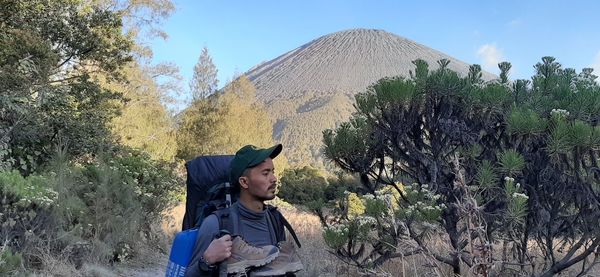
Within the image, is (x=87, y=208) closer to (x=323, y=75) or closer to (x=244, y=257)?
(x=244, y=257)

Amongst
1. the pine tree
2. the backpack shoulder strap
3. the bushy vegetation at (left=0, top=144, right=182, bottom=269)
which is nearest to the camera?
the backpack shoulder strap

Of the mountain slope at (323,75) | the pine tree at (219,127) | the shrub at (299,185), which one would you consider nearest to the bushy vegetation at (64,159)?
the pine tree at (219,127)

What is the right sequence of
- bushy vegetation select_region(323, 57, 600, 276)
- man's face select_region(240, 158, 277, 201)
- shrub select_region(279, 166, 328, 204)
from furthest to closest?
shrub select_region(279, 166, 328, 204) < bushy vegetation select_region(323, 57, 600, 276) < man's face select_region(240, 158, 277, 201)

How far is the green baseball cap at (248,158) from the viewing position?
92.4 inches

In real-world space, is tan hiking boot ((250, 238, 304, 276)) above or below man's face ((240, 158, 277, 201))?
below

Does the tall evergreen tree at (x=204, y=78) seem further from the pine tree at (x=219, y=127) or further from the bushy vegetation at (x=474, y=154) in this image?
the bushy vegetation at (x=474, y=154)

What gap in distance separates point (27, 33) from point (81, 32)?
176 cm

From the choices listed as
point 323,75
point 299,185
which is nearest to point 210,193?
point 299,185

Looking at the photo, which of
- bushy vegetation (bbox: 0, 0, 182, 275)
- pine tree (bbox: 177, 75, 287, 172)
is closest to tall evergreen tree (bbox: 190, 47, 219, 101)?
pine tree (bbox: 177, 75, 287, 172)

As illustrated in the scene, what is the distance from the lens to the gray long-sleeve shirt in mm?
2127

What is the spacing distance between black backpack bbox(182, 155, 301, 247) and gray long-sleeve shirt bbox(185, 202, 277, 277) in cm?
8

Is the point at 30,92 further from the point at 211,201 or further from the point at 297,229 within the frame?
the point at 211,201

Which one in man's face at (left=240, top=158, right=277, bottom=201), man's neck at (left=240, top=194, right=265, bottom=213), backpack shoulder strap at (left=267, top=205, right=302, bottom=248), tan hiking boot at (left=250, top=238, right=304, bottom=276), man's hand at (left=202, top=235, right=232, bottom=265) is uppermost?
man's face at (left=240, top=158, right=277, bottom=201)

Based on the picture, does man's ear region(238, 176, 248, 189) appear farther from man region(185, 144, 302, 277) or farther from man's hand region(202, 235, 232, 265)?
man's hand region(202, 235, 232, 265)
